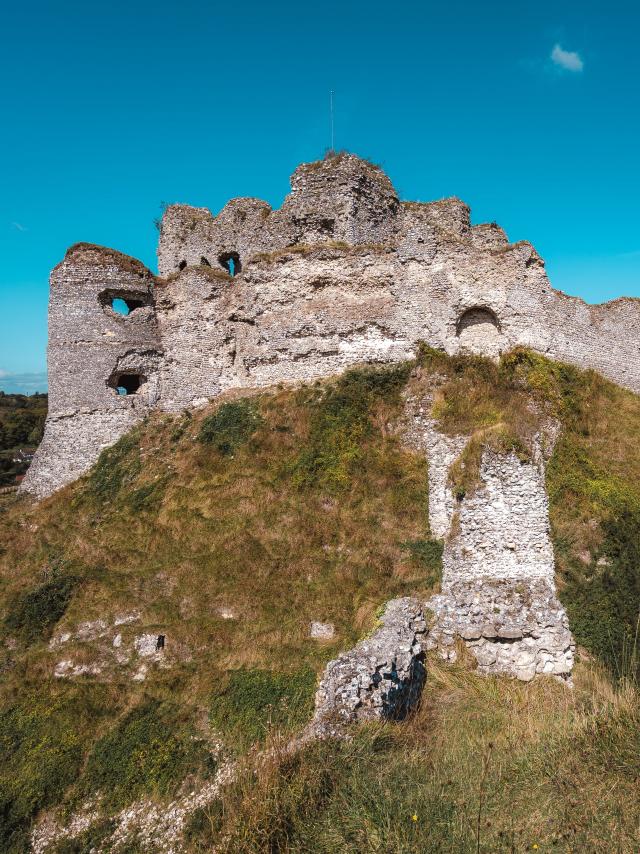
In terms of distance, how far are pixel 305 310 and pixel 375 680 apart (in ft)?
44.1

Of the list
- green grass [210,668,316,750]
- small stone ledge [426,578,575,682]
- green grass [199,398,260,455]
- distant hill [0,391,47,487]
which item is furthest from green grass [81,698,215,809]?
distant hill [0,391,47,487]

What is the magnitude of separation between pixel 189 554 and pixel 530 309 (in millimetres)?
12930

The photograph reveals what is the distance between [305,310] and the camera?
18.8 meters

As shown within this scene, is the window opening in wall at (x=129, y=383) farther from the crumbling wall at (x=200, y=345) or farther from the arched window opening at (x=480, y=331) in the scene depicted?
the arched window opening at (x=480, y=331)

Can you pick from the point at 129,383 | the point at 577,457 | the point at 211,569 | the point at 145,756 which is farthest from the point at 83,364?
the point at 577,457

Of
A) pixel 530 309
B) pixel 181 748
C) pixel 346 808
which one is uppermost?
pixel 530 309

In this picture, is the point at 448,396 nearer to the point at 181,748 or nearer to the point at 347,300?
the point at 347,300

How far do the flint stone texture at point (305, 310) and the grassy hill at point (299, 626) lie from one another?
1215 millimetres

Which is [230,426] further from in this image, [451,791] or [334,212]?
[451,791]

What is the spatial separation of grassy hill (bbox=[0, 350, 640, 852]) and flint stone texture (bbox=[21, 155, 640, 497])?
47.8 inches

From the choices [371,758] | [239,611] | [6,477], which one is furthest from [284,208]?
[6,477]

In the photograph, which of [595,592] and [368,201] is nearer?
[595,592]

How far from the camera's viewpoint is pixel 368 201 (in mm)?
19734

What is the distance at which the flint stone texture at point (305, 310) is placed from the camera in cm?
1706
